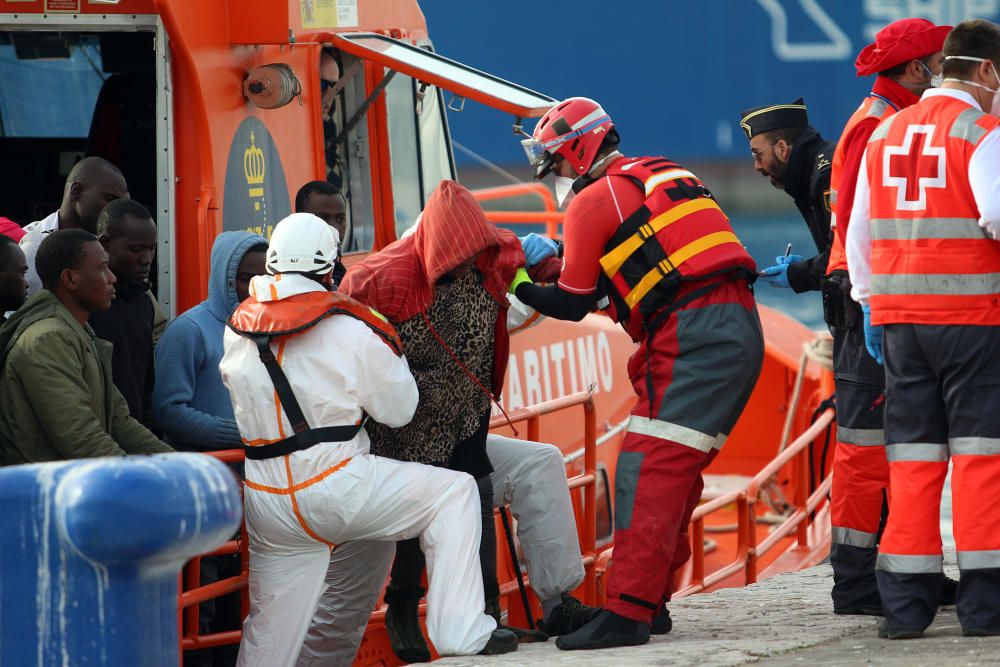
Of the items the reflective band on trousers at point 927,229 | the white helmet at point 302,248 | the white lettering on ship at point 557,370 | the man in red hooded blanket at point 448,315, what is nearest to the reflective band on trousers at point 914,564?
the reflective band on trousers at point 927,229

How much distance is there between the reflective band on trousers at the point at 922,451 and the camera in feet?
14.4

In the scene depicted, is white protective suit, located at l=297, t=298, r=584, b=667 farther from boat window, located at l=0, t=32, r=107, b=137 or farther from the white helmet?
boat window, located at l=0, t=32, r=107, b=137

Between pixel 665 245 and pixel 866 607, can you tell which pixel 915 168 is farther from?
pixel 866 607

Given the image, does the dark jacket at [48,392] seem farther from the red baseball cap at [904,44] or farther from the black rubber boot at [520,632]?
the red baseball cap at [904,44]

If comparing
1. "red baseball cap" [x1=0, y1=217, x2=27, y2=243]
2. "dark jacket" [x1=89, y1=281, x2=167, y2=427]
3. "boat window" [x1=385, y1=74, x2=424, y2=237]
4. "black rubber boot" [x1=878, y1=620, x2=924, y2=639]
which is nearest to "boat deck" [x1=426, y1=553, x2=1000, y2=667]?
"black rubber boot" [x1=878, y1=620, x2=924, y2=639]

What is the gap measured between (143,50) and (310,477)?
3084 millimetres

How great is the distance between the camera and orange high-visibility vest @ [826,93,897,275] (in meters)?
4.79

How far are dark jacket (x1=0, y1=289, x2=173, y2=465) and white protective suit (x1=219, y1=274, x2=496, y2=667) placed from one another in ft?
1.37

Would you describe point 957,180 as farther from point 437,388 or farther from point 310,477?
point 310,477

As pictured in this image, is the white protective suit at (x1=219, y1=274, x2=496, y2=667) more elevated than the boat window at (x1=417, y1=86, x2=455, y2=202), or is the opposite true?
the boat window at (x1=417, y1=86, x2=455, y2=202)

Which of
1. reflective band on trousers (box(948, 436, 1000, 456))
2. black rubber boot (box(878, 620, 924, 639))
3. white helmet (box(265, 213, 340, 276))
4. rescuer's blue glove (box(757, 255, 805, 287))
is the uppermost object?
white helmet (box(265, 213, 340, 276))

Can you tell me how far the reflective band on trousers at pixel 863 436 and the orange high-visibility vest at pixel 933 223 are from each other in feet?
1.99

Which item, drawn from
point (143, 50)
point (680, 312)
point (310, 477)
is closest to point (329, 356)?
point (310, 477)

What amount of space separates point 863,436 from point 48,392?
2560 mm
